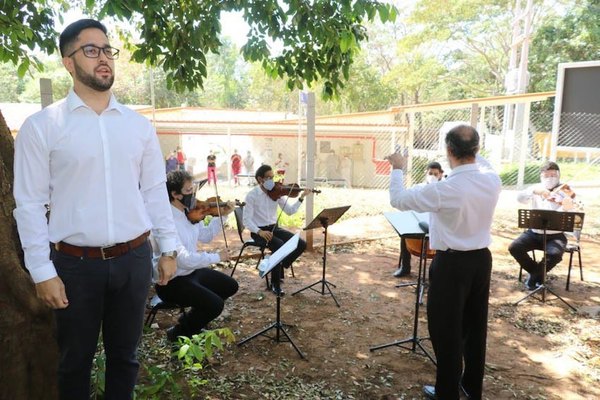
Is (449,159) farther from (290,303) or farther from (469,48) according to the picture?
(469,48)

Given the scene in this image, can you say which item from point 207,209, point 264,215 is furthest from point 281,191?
point 207,209

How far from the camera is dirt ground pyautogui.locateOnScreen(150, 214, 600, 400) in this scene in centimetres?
354

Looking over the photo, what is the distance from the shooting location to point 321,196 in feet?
40.7

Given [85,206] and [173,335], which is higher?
[85,206]

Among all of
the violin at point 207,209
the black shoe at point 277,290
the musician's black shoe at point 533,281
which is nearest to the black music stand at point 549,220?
the musician's black shoe at point 533,281

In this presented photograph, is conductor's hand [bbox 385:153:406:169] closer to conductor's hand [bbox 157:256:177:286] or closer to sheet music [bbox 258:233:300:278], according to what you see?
sheet music [bbox 258:233:300:278]

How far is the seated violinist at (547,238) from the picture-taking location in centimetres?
566

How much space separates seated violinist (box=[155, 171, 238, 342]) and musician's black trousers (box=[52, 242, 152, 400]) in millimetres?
1351

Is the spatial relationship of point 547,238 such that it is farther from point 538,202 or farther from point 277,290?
point 277,290

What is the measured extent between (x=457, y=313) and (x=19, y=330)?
101 inches

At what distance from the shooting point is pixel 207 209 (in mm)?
4465

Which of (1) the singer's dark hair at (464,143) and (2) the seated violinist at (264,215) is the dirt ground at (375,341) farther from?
(1) the singer's dark hair at (464,143)

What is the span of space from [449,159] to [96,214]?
220 centimetres

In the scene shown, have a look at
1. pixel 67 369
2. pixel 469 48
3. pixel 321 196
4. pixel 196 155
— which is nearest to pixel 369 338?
pixel 67 369
